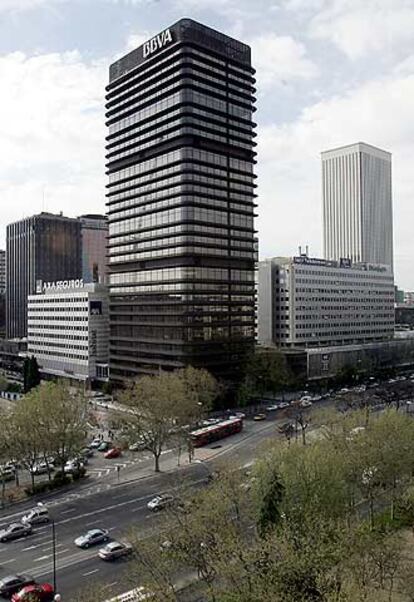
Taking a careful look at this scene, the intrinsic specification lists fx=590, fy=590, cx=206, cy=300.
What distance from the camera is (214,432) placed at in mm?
81938

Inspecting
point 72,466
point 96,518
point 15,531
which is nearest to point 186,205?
point 72,466

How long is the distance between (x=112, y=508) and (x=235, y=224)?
6903cm

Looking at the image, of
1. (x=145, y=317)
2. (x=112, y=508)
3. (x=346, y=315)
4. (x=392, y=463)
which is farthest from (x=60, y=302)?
(x=392, y=463)

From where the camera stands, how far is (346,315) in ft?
536

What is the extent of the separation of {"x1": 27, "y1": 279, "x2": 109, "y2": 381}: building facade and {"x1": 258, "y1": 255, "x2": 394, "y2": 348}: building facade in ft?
136

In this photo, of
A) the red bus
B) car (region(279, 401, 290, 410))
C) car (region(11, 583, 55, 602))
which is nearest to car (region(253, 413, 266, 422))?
car (region(279, 401, 290, 410))

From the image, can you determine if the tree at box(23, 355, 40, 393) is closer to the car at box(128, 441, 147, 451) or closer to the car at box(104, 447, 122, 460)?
the car at box(104, 447, 122, 460)

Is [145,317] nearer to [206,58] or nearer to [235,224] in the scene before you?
[235,224]

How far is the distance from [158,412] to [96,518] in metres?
18.0

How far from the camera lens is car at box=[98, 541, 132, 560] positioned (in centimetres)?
4356

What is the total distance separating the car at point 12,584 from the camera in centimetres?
3891

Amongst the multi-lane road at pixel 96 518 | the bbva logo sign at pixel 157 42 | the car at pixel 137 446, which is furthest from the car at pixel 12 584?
the bbva logo sign at pixel 157 42

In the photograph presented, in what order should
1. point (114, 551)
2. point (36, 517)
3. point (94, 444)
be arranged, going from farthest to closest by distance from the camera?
point (94, 444) → point (36, 517) → point (114, 551)

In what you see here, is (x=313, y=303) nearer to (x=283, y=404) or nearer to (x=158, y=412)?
(x=283, y=404)
